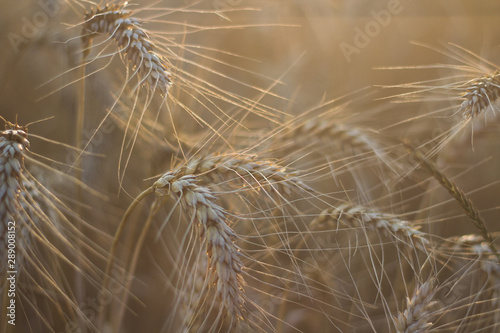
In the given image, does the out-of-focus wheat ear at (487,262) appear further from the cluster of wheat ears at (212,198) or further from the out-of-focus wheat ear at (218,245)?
the out-of-focus wheat ear at (218,245)

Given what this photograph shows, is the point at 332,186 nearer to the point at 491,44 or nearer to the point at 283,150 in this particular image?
the point at 283,150

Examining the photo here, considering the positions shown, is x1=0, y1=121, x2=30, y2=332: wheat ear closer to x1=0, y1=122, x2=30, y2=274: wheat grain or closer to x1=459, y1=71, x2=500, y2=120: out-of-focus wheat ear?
x1=0, y1=122, x2=30, y2=274: wheat grain

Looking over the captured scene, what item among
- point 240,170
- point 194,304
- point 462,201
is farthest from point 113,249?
point 462,201

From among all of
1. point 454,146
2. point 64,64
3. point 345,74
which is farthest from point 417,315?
point 345,74

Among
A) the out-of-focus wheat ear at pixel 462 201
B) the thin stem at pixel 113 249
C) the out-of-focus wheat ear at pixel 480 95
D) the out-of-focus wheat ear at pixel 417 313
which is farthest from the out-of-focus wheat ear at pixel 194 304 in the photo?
the out-of-focus wheat ear at pixel 480 95

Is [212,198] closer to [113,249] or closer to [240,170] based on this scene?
[240,170]

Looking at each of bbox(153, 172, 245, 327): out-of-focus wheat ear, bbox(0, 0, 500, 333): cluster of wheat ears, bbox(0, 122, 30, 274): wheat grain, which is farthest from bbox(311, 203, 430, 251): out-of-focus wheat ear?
bbox(0, 122, 30, 274): wheat grain
